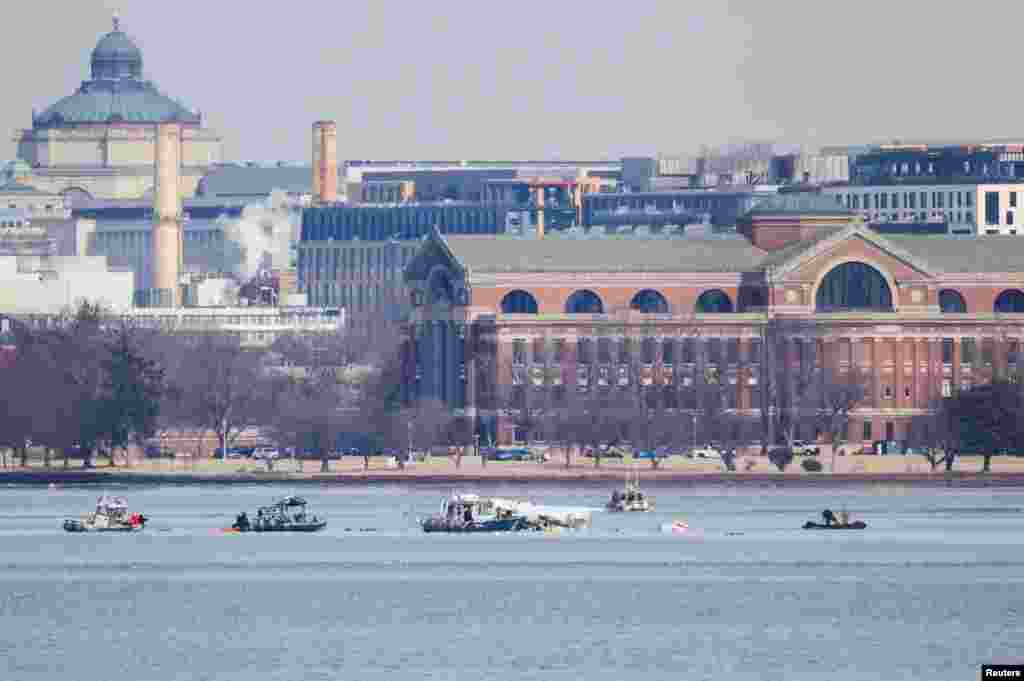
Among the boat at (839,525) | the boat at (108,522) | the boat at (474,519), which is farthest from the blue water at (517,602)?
the boat at (474,519)

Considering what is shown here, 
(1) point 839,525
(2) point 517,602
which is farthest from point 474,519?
(2) point 517,602

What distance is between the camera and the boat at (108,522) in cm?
18575

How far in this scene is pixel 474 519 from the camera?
188m

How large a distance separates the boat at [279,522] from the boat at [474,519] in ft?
12.3

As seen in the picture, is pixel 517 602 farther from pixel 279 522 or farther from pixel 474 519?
pixel 279 522

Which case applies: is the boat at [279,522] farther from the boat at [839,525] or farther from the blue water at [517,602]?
the boat at [839,525]

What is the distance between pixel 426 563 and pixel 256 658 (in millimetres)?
32589

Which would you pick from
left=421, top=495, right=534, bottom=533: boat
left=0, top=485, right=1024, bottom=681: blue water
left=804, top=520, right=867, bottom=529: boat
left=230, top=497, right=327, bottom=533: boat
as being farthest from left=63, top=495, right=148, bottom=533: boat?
left=804, top=520, right=867, bottom=529: boat

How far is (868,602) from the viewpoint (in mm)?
151875

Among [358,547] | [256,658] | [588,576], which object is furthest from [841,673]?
[358,547]

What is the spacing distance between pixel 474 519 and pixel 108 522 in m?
12.0

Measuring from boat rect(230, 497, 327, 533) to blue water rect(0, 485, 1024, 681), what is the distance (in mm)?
1155

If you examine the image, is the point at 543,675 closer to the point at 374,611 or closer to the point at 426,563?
the point at 374,611

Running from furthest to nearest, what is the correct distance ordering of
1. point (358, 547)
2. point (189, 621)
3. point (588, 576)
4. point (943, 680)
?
point (358, 547) < point (588, 576) < point (189, 621) < point (943, 680)
